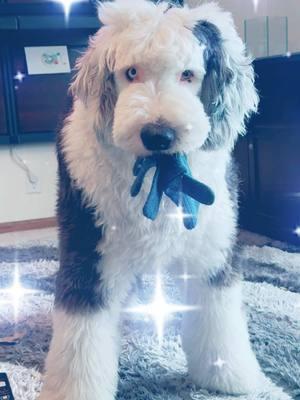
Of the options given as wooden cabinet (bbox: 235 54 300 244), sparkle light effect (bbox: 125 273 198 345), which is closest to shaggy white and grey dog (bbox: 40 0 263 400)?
sparkle light effect (bbox: 125 273 198 345)

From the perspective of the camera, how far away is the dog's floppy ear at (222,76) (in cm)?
91

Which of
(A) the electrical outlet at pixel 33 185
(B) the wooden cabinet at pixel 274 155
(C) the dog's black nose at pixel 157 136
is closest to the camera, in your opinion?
(C) the dog's black nose at pixel 157 136

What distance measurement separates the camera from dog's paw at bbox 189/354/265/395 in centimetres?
111

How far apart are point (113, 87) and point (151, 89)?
0.29ft

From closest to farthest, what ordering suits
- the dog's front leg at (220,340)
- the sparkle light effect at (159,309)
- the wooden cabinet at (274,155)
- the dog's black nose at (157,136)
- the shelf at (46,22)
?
the dog's black nose at (157,136), the dog's front leg at (220,340), the sparkle light effect at (159,309), the wooden cabinet at (274,155), the shelf at (46,22)

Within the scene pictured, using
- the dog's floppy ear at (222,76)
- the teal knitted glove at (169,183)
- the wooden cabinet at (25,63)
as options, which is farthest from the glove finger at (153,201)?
the wooden cabinet at (25,63)

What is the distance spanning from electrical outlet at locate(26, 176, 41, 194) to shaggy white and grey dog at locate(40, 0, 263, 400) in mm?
1502

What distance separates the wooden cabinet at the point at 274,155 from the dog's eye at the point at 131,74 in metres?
1.09

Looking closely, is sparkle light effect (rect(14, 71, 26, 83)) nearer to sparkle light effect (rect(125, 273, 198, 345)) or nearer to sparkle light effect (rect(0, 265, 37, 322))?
sparkle light effect (rect(0, 265, 37, 322))

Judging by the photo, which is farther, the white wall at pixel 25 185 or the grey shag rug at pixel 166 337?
the white wall at pixel 25 185

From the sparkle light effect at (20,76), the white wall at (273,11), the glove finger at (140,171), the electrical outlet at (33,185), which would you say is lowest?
the electrical outlet at (33,185)

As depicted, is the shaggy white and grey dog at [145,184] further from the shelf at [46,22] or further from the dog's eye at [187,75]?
the shelf at [46,22]

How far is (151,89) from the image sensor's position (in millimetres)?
852

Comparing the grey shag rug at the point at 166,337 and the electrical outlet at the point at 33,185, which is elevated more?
the electrical outlet at the point at 33,185
